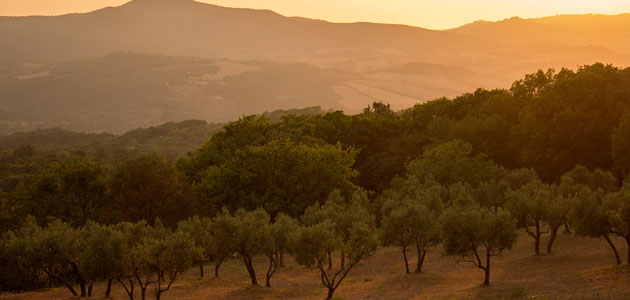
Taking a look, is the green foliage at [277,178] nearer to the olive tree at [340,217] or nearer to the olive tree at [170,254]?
the olive tree at [340,217]

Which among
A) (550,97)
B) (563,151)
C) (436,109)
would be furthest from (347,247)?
(436,109)

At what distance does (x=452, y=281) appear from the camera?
41.5 meters

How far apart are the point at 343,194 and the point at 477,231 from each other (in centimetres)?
3816

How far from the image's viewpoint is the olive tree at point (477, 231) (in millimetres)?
38000

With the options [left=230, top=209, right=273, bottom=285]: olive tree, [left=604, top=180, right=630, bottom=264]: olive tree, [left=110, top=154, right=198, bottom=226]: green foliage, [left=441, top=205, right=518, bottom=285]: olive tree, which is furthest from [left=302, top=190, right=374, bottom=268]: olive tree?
[left=110, top=154, right=198, bottom=226]: green foliage

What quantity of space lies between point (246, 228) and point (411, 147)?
174 ft

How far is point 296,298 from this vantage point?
4034cm

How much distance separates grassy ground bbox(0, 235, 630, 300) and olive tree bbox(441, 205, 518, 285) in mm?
2460

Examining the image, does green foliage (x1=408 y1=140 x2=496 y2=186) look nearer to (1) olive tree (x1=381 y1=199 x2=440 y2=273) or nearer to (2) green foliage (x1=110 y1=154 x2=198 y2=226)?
(1) olive tree (x1=381 y1=199 x2=440 y2=273)

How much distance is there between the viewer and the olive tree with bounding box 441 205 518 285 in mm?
38000

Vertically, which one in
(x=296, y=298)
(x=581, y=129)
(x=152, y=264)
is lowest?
(x=296, y=298)

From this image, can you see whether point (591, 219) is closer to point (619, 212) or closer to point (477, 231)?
point (619, 212)

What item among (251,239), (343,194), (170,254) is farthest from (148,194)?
(170,254)

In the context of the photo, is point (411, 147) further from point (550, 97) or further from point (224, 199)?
→ point (224, 199)
